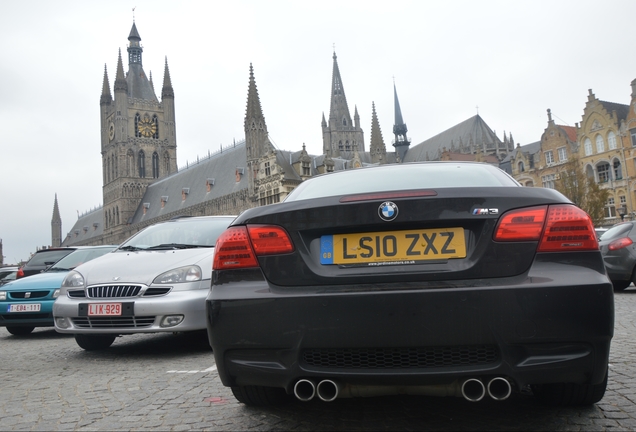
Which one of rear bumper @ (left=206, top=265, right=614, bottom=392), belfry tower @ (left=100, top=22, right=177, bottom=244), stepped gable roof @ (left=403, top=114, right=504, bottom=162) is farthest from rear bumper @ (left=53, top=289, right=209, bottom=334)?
belfry tower @ (left=100, top=22, right=177, bottom=244)

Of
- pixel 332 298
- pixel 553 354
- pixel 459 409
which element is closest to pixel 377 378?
pixel 332 298

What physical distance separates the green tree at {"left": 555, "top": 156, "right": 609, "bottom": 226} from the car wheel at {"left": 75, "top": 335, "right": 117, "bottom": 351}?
39.3m

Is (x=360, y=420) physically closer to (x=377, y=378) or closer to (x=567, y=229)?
(x=377, y=378)

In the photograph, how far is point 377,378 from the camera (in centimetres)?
259

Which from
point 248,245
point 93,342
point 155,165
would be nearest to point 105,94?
point 155,165

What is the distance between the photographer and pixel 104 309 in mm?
5754

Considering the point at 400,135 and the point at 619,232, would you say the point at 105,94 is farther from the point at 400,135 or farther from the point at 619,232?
the point at 619,232

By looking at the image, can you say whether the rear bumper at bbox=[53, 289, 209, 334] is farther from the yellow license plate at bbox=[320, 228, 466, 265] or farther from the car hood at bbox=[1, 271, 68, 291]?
the yellow license plate at bbox=[320, 228, 466, 265]

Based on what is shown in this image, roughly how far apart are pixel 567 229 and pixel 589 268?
0.64ft

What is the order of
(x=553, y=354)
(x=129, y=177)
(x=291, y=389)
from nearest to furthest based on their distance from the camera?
(x=553, y=354)
(x=291, y=389)
(x=129, y=177)

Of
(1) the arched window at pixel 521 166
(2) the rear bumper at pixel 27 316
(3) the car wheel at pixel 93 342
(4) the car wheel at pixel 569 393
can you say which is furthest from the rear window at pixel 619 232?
(1) the arched window at pixel 521 166

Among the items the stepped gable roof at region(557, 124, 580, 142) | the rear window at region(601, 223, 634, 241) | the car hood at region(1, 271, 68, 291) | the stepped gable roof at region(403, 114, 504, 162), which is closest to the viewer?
the car hood at region(1, 271, 68, 291)

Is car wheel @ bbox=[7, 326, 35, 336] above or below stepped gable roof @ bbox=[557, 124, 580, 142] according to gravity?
below

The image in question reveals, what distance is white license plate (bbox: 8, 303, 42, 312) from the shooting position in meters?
8.23
